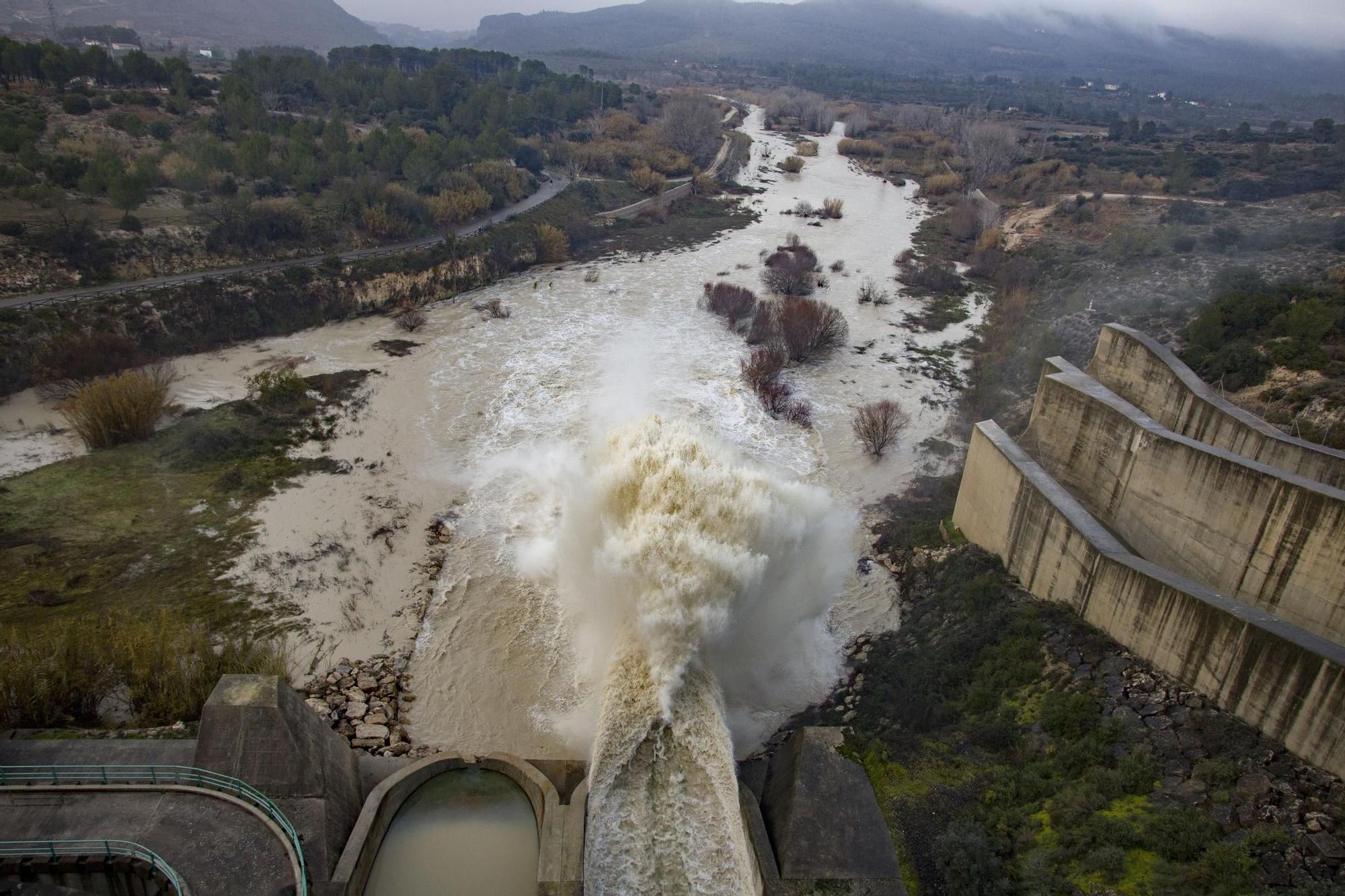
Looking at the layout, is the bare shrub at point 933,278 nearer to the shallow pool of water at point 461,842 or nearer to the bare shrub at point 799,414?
the bare shrub at point 799,414

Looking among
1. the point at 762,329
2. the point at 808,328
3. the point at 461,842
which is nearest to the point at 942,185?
the point at 762,329

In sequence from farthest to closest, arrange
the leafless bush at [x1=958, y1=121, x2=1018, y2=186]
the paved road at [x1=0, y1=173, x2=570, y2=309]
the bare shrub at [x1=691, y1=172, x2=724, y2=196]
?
the leafless bush at [x1=958, y1=121, x2=1018, y2=186] < the bare shrub at [x1=691, y1=172, x2=724, y2=196] < the paved road at [x1=0, y1=173, x2=570, y2=309]

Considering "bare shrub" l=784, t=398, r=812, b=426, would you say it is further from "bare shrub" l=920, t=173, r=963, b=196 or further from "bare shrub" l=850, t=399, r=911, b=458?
"bare shrub" l=920, t=173, r=963, b=196

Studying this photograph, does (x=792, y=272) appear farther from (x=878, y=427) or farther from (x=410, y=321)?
(x=410, y=321)

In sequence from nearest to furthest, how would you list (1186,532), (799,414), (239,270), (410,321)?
(1186,532) → (799,414) → (410,321) → (239,270)

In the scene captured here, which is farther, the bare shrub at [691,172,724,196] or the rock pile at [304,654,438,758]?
the bare shrub at [691,172,724,196]

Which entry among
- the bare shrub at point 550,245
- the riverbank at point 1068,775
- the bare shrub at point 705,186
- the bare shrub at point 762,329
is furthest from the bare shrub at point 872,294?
the riverbank at point 1068,775

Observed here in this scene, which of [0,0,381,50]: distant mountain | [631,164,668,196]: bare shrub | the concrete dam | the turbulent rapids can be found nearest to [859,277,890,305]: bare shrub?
the concrete dam
